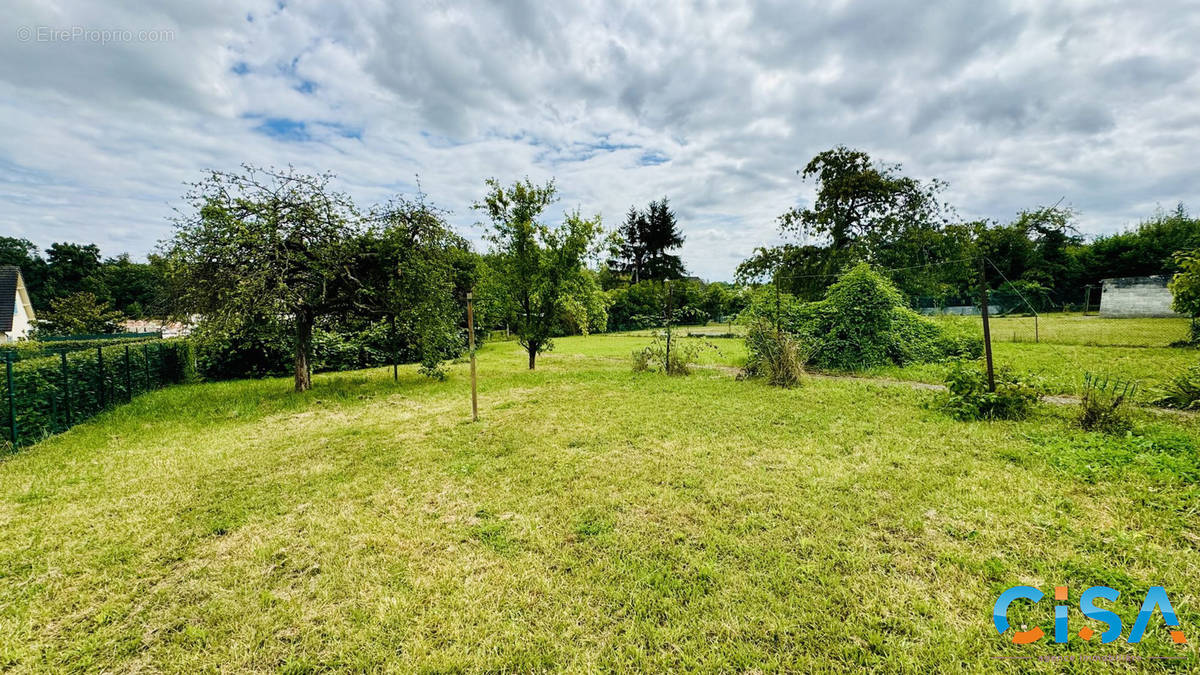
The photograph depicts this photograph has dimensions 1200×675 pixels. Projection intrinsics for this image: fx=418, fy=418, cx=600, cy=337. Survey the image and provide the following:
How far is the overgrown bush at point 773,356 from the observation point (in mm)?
8766

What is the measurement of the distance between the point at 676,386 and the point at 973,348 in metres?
7.80

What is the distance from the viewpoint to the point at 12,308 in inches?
998

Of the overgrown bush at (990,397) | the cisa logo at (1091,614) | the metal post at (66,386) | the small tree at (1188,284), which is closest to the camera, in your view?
the cisa logo at (1091,614)

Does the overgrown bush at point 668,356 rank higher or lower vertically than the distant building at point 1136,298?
lower

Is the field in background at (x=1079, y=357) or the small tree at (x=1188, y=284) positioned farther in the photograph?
the field in background at (x=1079, y=357)

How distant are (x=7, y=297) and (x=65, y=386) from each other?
33822 mm

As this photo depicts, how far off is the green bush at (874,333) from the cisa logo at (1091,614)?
891 centimetres

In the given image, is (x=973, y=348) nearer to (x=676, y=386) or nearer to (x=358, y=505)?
(x=676, y=386)

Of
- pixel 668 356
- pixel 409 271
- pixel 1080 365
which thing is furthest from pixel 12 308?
pixel 1080 365

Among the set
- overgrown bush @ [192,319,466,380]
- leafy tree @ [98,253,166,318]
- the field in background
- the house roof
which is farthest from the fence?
leafy tree @ [98,253,166,318]

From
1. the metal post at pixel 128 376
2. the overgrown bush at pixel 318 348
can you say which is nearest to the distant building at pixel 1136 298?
the overgrown bush at pixel 318 348

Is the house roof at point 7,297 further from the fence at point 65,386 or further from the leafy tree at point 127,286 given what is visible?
the fence at point 65,386

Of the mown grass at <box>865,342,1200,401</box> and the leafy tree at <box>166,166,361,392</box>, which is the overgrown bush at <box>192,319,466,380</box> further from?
the mown grass at <box>865,342,1200,401</box>

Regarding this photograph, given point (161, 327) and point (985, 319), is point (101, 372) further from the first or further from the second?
point (985, 319)
